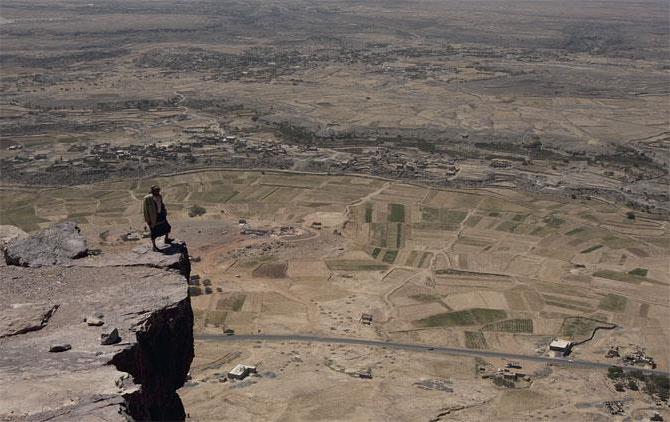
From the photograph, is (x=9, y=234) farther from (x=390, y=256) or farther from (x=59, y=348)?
(x=390, y=256)

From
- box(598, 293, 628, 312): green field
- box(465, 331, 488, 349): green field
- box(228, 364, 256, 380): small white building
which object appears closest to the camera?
box(228, 364, 256, 380): small white building

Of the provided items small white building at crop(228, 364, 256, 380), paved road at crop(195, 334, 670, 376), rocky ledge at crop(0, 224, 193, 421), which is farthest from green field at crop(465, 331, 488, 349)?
rocky ledge at crop(0, 224, 193, 421)

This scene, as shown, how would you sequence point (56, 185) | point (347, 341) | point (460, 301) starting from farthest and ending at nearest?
1. point (56, 185)
2. point (460, 301)
3. point (347, 341)

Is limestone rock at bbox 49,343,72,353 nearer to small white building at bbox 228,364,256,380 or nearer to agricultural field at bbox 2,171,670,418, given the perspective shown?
agricultural field at bbox 2,171,670,418

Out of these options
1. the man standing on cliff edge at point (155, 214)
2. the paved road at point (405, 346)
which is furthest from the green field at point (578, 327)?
the man standing on cliff edge at point (155, 214)

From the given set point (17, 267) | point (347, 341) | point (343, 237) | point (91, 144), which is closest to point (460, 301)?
point (347, 341)

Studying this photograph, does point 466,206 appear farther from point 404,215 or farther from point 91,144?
point 91,144

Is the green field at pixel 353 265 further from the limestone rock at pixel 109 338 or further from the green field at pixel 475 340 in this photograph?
the limestone rock at pixel 109 338
